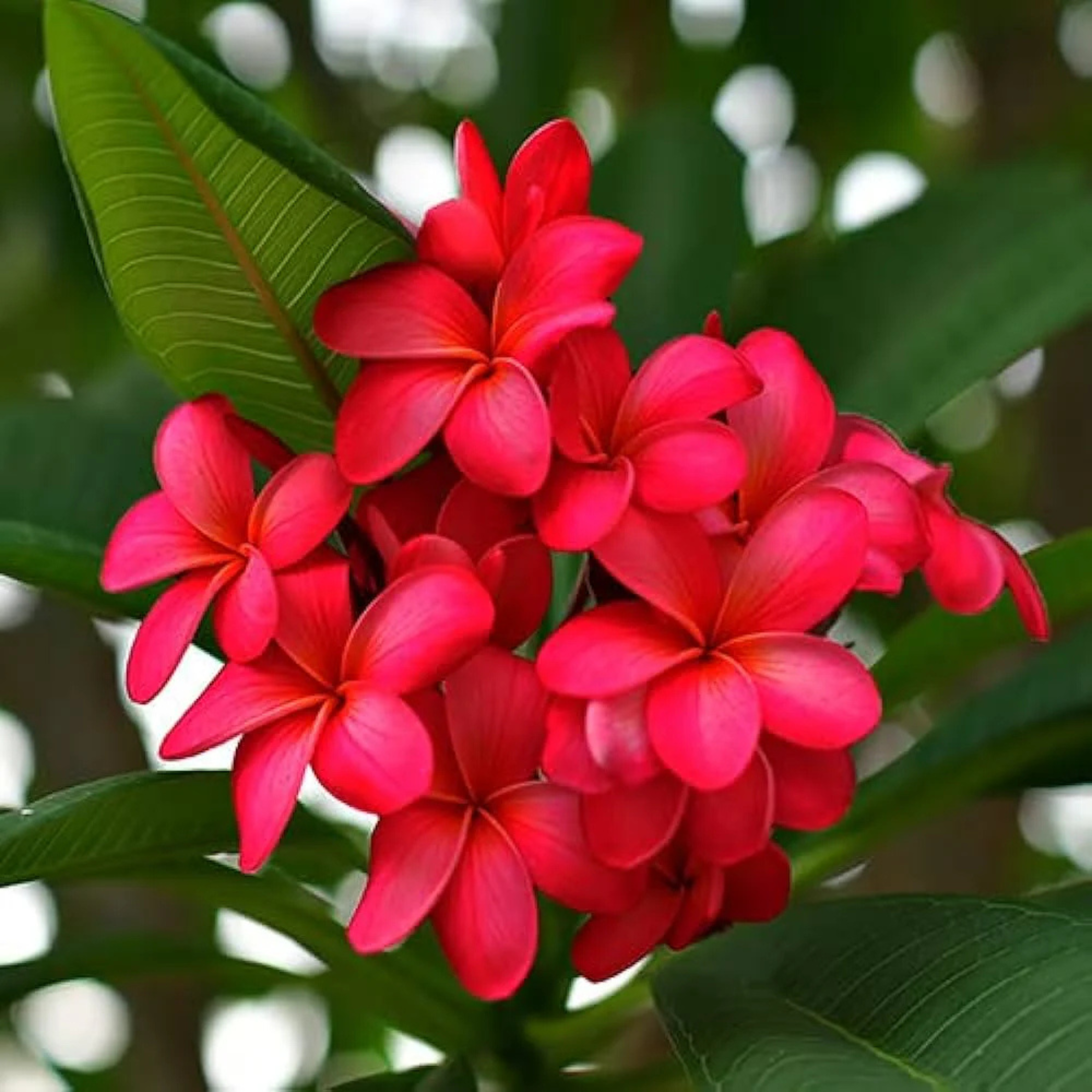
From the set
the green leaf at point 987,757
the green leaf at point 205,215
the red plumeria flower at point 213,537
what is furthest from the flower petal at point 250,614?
the green leaf at point 987,757

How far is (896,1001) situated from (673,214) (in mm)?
632

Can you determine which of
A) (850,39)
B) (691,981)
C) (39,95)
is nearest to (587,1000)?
(691,981)

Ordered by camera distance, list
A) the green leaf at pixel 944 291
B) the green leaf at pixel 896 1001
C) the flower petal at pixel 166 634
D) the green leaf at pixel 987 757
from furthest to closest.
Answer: the green leaf at pixel 944 291 < the green leaf at pixel 987 757 < the flower petal at pixel 166 634 < the green leaf at pixel 896 1001

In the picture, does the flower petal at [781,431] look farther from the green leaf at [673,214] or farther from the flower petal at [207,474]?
Answer: the green leaf at [673,214]

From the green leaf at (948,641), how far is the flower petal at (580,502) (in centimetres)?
31

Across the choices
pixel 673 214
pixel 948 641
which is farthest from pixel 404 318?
pixel 673 214

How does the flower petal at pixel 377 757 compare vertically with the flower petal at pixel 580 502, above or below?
below

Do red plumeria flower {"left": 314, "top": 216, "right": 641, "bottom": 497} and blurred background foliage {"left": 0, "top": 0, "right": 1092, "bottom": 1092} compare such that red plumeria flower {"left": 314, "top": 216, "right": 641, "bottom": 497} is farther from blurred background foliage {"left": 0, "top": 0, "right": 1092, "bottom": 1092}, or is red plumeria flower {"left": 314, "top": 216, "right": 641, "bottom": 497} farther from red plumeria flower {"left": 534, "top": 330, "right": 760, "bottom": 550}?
blurred background foliage {"left": 0, "top": 0, "right": 1092, "bottom": 1092}

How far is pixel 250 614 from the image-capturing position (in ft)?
1.85

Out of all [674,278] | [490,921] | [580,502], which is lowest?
[490,921]

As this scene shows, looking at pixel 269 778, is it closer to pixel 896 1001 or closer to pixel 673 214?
pixel 896 1001

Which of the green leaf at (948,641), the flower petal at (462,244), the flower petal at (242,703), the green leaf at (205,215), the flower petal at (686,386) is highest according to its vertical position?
the green leaf at (948,641)

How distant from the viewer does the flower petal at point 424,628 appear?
541 mm

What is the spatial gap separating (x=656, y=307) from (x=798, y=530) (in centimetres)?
48
